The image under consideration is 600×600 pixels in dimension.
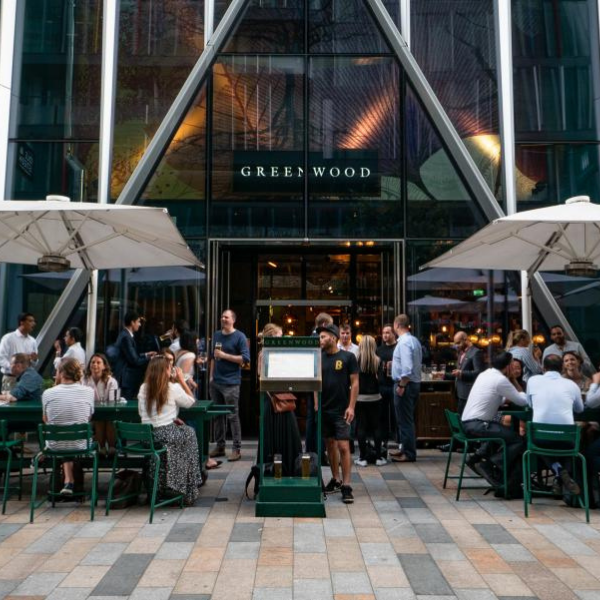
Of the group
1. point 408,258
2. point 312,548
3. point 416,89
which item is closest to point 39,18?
point 416,89

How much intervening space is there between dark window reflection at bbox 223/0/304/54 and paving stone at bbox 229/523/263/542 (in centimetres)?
819

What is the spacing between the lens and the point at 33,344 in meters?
10.4

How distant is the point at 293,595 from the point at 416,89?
30.1 ft

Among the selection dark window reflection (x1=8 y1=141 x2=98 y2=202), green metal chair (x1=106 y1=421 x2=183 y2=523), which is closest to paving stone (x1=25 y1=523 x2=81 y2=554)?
green metal chair (x1=106 y1=421 x2=183 y2=523)

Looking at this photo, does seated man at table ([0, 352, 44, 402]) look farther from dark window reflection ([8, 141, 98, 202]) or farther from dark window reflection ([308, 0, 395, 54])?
dark window reflection ([308, 0, 395, 54])

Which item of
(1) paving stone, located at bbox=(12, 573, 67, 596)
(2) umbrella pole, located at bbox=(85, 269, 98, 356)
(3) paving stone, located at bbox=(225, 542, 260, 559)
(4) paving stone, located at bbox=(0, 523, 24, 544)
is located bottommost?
(1) paving stone, located at bbox=(12, 573, 67, 596)

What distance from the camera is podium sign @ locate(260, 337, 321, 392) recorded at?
680 cm

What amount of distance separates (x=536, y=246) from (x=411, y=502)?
3.85m

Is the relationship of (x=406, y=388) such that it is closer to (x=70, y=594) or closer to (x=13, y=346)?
(x=13, y=346)

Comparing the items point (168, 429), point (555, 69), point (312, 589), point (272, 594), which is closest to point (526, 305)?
point (555, 69)

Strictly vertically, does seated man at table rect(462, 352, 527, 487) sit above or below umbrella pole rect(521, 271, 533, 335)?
below

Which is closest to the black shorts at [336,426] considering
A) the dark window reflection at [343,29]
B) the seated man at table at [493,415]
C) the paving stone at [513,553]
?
the seated man at table at [493,415]

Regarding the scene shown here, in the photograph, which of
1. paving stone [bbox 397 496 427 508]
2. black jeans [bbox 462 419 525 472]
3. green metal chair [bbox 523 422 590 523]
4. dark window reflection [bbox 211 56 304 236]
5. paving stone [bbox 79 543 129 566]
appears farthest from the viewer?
dark window reflection [bbox 211 56 304 236]

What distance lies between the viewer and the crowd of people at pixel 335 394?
277 inches
